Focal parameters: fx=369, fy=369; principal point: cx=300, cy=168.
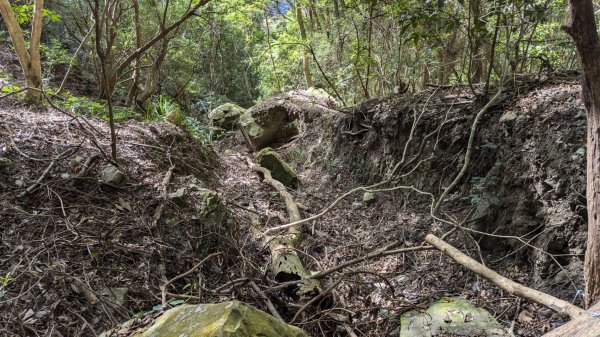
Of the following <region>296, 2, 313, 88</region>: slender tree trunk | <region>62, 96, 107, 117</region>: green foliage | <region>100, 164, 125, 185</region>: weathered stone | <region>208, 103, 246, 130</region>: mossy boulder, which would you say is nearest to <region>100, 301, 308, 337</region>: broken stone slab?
<region>100, 164, 125, 185</region>: weathered stone

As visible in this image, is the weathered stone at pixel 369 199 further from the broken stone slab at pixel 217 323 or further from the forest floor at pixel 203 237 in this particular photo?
→ the broken stone slab at pixel 217 323

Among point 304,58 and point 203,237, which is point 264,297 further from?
point 304,58

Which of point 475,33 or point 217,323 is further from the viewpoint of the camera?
point 475,33

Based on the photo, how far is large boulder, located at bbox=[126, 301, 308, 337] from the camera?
6.01 ft

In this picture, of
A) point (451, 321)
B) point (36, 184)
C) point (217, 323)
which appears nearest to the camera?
point (217, 323)

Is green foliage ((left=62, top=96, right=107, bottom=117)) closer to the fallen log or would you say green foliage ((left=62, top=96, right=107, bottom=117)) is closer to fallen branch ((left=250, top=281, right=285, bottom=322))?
the fallen log

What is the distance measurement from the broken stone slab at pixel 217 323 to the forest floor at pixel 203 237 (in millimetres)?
528

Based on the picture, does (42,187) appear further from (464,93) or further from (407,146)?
(464,93)

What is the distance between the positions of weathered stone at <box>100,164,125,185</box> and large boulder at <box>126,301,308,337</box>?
2.39m

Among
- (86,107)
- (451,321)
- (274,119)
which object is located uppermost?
(86,107)

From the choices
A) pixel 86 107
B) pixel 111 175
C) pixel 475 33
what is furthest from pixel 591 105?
pixel 86 107

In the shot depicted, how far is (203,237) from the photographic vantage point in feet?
12.5

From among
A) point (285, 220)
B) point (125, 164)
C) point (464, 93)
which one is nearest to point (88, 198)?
point (125, 164)

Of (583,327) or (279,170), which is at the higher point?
(583,327)
